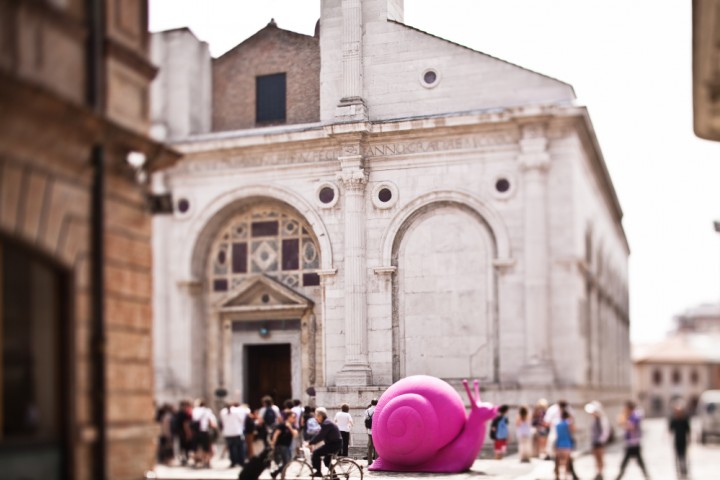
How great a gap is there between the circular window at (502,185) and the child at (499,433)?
20.5ft

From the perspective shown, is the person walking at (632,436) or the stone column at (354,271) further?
the stone column at (354,271)

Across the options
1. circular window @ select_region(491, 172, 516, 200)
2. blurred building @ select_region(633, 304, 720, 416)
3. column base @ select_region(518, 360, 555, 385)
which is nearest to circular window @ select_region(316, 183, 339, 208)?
circular window @ select_region(491, 172, 516, 200)

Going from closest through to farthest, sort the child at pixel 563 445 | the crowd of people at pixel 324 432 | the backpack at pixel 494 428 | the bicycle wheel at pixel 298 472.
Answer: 1. the bicycle wheel at pixel 298 472
2. the crowd of people at pixel 324 432
3. the child at pixel 563 445
4. the backpack at pixel 494 428

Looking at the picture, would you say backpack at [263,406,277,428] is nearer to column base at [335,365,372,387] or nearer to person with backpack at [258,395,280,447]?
person with backpack at [258,395,280,447]

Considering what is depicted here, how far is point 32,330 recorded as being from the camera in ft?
35.7

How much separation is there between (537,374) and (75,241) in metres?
19.2

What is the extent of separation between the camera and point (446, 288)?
29.5 metres

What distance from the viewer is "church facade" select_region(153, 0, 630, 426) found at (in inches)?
1152

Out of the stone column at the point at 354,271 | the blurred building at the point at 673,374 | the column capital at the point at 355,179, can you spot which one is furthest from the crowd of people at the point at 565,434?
the blurred building at the point at 673,374

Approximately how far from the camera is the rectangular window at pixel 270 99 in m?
31.8

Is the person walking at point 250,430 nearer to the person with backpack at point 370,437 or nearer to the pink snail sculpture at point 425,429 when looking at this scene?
the person with backpack at point 370,437

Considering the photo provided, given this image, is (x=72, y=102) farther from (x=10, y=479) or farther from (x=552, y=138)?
(x=552, y=138)

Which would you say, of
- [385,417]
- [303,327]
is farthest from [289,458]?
[303,327]

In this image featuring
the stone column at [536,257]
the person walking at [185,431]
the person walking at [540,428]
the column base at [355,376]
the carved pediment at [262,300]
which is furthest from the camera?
the carved pediment at [262,300]
